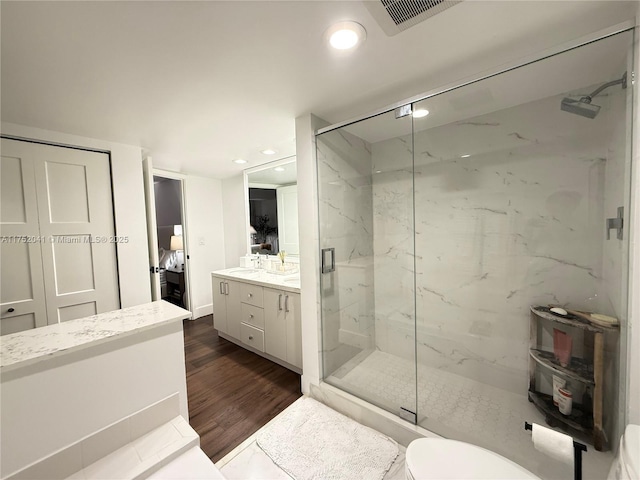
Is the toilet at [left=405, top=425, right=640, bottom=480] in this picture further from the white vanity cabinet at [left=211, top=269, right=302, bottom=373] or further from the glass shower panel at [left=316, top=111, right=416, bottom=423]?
the white vanity cabinet at [left=211, top=269, right=302, bottom=373]

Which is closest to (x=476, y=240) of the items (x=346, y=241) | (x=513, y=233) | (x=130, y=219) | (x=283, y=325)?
(x=513, y=233)

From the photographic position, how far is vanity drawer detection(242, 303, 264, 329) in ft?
8.66

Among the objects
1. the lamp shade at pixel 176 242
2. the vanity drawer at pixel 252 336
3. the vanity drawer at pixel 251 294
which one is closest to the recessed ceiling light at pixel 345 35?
the vanity drawer at pixel 251 294

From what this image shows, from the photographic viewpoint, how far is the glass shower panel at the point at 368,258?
6.87ft

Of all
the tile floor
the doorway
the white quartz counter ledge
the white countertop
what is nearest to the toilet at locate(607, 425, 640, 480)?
the tile floor

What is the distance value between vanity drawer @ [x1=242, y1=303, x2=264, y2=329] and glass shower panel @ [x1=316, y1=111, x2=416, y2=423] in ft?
2.73

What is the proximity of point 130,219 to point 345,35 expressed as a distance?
8.06ft

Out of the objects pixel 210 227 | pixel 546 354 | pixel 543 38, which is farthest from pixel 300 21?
pixel 210 227

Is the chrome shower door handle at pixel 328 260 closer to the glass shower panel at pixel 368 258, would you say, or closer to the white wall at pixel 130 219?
the glass shower panel at pixel 368 258

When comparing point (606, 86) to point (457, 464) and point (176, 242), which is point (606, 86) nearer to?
point (457, 464)

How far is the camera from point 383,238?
260 cm

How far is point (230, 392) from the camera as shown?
2143 mm

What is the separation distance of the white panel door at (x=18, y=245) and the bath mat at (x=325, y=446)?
6.68 ft

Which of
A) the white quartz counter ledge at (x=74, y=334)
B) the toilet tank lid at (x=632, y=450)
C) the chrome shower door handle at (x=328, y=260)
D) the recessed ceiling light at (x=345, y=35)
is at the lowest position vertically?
the toilet tank lid at (x=632, y=450)
